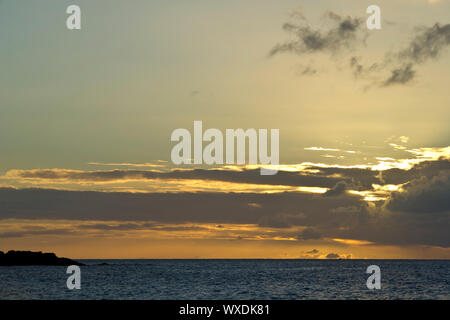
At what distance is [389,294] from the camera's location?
249 feet

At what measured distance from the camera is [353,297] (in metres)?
70.6
